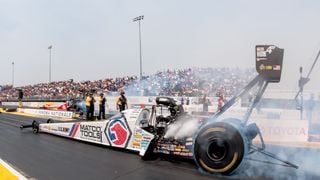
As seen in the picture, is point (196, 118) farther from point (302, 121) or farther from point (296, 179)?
point (302, 121)

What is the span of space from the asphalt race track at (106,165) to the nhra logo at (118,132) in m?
0.24

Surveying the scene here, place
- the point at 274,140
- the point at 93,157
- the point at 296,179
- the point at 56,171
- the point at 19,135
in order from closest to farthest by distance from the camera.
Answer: the point at 296,179 → the point at 56,171 → the point at 93,157 → the point at 274,140 → the point at 19,135

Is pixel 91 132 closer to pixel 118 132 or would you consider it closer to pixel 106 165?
pixel 118 132

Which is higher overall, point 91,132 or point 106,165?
point 91,132

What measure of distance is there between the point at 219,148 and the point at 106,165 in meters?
2.32

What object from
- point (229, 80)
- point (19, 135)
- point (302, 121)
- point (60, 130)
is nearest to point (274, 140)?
point (229, 80)

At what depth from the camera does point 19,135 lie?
40.2 ft

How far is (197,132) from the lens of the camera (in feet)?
21.9

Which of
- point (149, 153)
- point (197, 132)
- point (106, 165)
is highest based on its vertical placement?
point (197, 132)

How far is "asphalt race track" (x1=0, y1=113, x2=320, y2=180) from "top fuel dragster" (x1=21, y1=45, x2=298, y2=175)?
0.22 meters

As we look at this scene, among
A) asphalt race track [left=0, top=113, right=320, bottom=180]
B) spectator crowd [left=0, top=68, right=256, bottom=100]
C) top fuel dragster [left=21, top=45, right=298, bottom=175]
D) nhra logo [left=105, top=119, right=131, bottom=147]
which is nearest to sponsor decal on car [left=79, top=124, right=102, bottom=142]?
top fuel dragster [left=21, top=45, right=298, bottom=175]

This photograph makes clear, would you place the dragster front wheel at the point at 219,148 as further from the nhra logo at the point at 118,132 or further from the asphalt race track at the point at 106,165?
the nhra logo at the point at 118,132

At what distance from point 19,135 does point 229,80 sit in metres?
Result: 7.34

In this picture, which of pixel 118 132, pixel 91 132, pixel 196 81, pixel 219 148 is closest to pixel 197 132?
pixel 219 148
